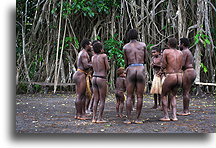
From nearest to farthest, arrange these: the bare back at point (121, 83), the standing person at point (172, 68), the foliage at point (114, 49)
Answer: the standing person at point (172, 68), the bare back at point (121, 83), the foliage at point (114, 49)

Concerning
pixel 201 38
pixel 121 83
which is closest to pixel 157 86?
pixel 121 83

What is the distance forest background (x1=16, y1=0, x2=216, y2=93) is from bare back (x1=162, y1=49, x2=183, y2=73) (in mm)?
3557

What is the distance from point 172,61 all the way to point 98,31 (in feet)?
16.5

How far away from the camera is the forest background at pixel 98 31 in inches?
321

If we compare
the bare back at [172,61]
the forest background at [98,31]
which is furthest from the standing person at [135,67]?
the forest background at [98,31]

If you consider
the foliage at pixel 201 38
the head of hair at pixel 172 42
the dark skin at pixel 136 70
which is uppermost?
the foliage at pixel 201 38

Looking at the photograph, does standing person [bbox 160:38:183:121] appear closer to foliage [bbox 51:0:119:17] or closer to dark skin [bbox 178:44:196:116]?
dark skin [bbox 178:44:196:116]

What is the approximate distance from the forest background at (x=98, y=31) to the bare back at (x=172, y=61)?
3.56 metres

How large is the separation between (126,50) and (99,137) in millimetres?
1335

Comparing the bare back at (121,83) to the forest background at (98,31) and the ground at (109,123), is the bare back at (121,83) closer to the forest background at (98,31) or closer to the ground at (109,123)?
the ground at (109,123)

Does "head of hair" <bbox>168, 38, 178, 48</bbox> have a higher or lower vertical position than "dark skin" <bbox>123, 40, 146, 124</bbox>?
higher

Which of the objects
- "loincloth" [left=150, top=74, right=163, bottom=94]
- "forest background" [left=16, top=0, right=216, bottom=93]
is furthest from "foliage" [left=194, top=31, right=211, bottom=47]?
"loincloth" [left=150, top=74, right=163, bottom=94]

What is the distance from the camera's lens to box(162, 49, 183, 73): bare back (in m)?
4.40

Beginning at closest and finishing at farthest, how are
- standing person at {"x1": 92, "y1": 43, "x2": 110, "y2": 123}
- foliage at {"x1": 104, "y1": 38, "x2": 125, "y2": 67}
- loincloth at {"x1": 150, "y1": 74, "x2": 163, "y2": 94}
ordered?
standing person at {"x1": 92, "y1": 43, "x2": 110, "y2": 123} < loincloth at {"x1": 150, "y1": 74, "x2": 163, "y2": 94} < foliage at {"x1": 104, "y1": 38, "x2": 125, "y2": 67}
